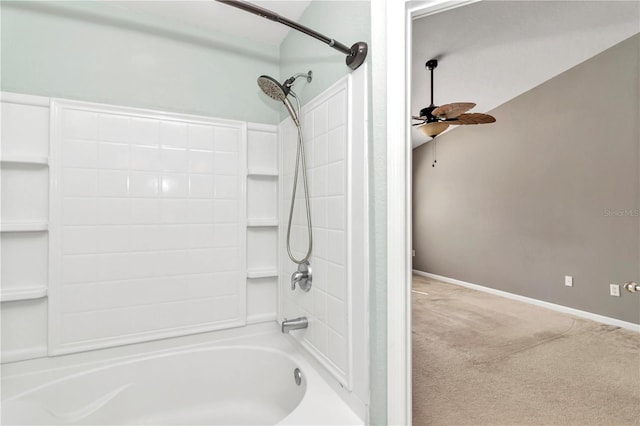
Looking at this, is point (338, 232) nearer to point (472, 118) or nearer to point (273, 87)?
point (273, 87)

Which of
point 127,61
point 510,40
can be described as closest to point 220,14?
point 127,61

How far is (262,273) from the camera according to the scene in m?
1.91

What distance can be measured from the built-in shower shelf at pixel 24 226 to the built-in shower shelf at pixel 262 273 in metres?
1.03

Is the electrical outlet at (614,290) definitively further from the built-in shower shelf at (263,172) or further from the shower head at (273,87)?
the shower head at (273,87)

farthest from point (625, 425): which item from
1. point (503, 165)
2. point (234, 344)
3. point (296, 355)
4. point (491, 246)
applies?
point (503, 165)

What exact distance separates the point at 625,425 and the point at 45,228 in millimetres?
3241

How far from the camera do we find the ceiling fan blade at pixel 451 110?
8.21ft

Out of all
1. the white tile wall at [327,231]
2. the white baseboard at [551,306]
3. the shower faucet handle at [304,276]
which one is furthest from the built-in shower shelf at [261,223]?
the white baseboard at [551,306]

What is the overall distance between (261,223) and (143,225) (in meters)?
0.65

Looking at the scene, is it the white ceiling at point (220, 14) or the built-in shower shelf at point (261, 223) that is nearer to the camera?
the white ceiling at point (220, 14)

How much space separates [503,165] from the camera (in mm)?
4203

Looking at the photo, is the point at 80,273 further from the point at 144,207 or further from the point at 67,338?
the point at 144,207

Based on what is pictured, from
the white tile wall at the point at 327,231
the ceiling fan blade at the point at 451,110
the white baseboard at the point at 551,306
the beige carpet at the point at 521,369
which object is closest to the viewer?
the white tile wall at the point at 327,231

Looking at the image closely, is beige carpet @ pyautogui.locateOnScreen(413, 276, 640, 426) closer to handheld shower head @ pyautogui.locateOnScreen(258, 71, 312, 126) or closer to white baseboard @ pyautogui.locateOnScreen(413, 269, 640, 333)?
white baseboard @ pyautogui.locateOnScreen(413, 269, 640, 333)
